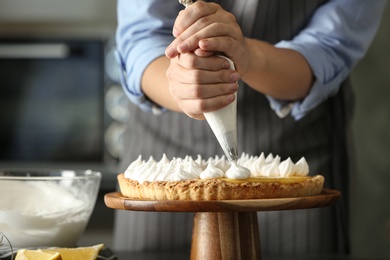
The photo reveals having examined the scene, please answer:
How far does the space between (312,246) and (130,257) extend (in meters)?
0.46

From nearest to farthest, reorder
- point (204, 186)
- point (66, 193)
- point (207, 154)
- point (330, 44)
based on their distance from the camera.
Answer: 1. point (204, 186)
2. point (66, 193)
3. point (330, 44)
4. point (207, 154)

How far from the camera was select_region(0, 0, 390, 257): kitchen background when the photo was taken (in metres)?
2.54

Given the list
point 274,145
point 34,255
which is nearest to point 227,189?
point 34,255

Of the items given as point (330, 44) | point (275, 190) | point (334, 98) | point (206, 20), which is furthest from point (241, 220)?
point (334, 98)

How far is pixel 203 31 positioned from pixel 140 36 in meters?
0.45

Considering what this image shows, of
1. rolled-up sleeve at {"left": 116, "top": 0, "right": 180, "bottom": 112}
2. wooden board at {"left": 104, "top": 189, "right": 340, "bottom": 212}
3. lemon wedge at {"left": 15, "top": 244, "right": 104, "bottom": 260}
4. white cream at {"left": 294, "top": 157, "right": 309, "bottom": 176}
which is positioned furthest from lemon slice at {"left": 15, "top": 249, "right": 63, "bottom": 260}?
rolled-up sleeve at {"left": 116, "top": 0, "right": 180, "bottom": 112}

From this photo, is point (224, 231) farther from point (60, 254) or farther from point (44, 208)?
point (44, 208)

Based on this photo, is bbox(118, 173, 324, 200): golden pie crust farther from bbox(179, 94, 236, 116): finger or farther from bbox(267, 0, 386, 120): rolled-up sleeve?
bbox(267, 0, 386, 120): rolled-up sleeve

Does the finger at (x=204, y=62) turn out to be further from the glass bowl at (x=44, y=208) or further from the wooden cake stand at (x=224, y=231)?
the glass bowl at (x=44, y=208)

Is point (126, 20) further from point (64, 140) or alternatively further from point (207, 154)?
point (64, 140)

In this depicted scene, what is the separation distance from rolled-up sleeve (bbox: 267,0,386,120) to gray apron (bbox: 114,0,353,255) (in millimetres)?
64

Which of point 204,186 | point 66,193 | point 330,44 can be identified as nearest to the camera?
point 204,186

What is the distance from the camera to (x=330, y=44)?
1.37m

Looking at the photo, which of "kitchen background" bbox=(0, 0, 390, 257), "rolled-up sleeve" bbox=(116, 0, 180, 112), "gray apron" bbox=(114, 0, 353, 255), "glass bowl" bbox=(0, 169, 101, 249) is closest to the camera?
"glass bowl" bbox=(0, 169, 101, 249)
